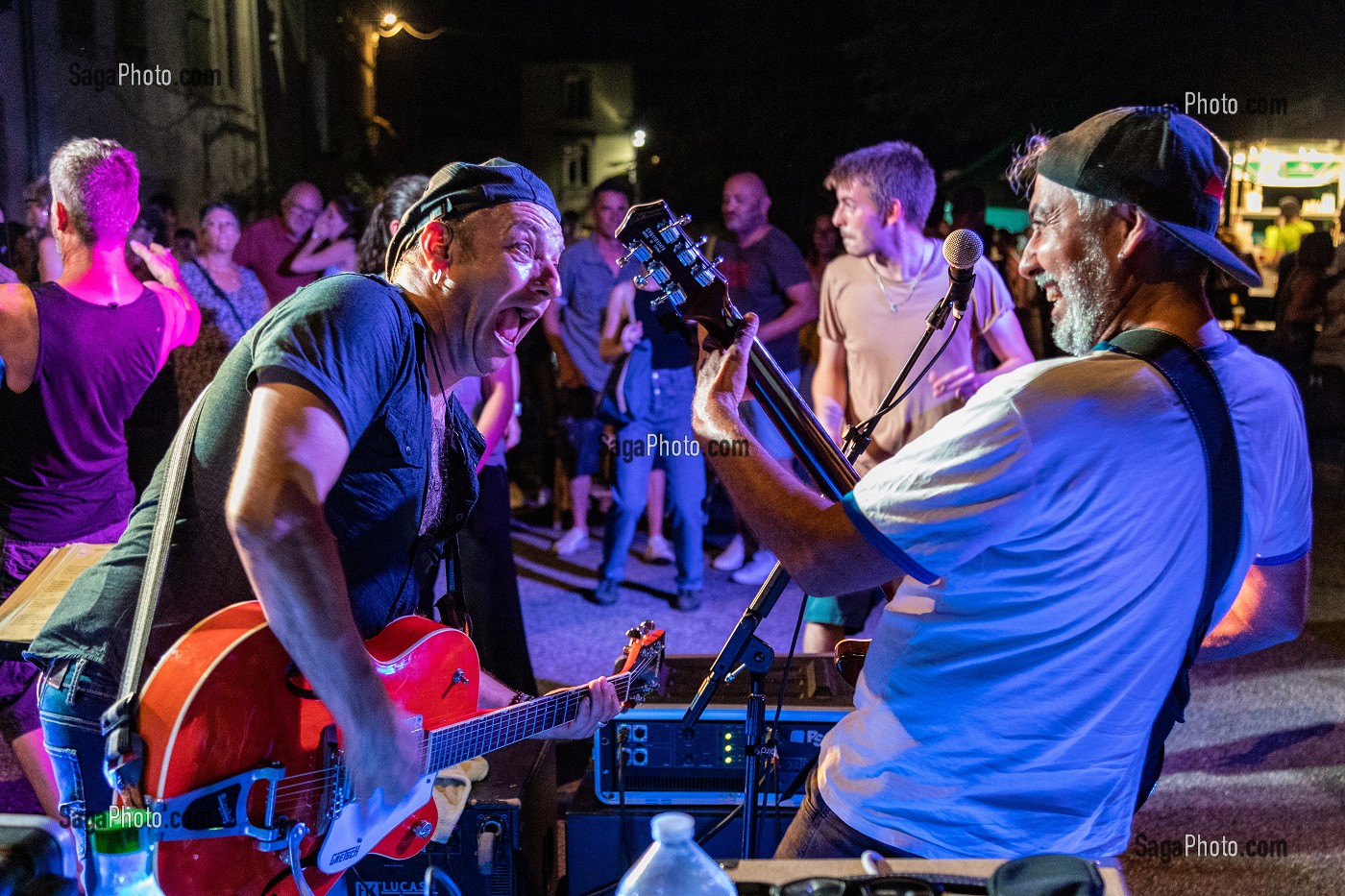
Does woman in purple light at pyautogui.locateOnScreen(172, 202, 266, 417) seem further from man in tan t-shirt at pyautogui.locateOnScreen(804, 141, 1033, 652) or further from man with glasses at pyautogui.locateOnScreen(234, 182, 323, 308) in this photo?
man in tan t-shirt at pyautogui.locateOnScreen(804, 141, 1033, 652)

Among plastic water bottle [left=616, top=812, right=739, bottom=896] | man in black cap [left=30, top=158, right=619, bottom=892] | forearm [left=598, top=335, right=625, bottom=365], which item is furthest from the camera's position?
forearm [left=598, top=335, right=625, bottom=365]

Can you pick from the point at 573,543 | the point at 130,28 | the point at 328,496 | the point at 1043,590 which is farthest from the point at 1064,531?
the point at 130,28

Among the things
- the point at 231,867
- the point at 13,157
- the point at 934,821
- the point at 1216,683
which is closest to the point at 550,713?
the point at 231,867

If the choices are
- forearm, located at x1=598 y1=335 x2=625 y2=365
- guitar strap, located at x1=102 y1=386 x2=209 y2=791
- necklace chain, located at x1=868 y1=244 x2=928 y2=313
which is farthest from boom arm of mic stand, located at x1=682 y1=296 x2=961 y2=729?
forearm, located at x1=598 y1=335 x2=625 y2=365

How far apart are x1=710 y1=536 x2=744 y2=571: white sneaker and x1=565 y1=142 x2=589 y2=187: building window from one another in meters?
43.4

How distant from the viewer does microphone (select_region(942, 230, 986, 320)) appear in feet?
7.87

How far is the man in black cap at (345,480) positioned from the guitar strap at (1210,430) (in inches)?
44.5

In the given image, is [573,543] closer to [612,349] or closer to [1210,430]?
[612,349]

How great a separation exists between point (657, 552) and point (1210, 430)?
5987 mm

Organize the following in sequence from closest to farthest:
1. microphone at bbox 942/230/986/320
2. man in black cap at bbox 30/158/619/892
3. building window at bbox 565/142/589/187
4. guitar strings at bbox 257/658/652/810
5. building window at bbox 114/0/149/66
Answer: man in black cap at bbox 30/158/619/892, guitar strings at bbox 257/658/652/810, microphone at bbox 942/230/986/320, building window at bbox 114/0/149/66, building window at bbox 565/142/589/187

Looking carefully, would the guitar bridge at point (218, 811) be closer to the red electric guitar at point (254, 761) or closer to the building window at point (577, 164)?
the red electric guitar at point (254, 761)

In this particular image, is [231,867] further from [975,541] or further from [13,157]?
[13,157]

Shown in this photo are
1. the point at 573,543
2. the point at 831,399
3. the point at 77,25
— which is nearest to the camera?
the point at 831,399

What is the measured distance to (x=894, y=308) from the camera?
14.0 feet
